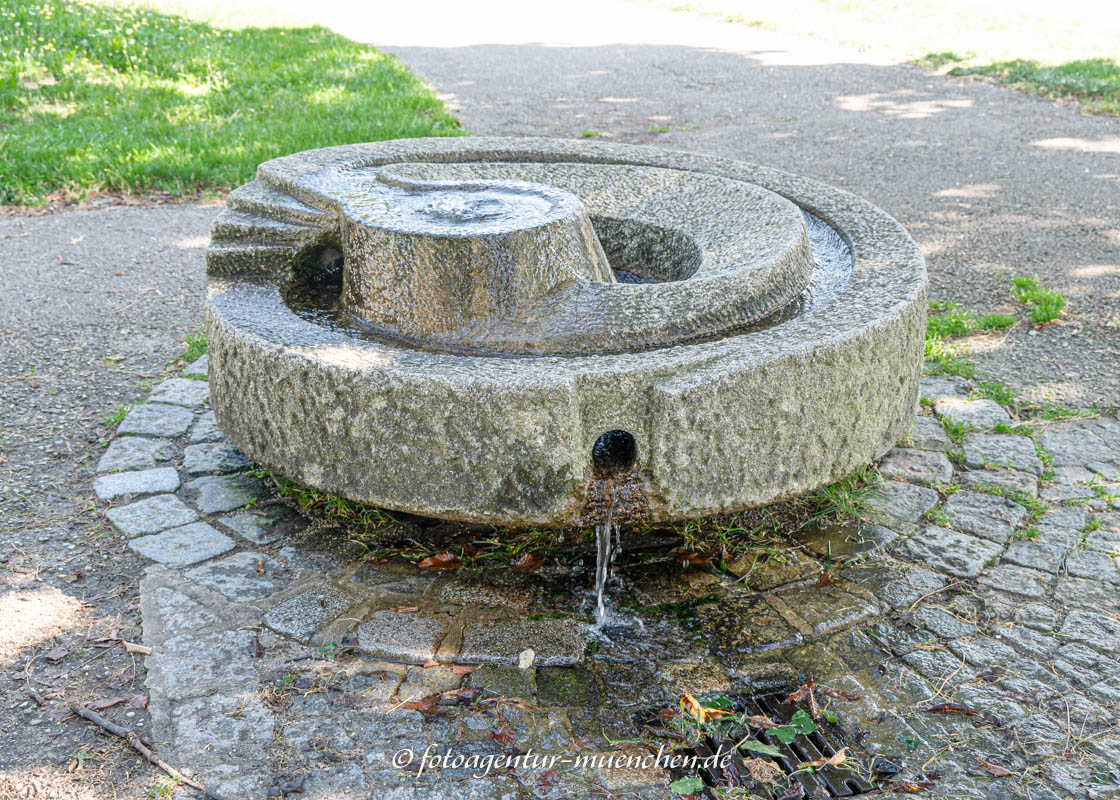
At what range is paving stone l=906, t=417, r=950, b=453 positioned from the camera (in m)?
3.74

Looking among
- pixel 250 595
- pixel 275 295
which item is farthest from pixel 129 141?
pixel 250 595

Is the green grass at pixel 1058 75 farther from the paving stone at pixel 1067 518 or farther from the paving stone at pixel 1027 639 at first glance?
the paving stone at pixel 1027 639

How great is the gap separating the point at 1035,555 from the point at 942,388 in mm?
1246

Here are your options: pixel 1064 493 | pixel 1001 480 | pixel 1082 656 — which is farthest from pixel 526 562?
pixel 1064 493

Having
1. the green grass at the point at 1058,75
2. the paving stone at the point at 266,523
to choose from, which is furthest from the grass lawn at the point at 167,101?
the green grass at the point at 1058,75

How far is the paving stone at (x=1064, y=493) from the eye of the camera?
11.1 ft

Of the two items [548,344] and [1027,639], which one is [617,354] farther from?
[1027,639]

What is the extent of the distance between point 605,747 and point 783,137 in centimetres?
640

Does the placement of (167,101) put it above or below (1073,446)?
above

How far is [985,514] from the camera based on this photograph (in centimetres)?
330

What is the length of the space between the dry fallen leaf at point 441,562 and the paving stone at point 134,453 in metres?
1.23

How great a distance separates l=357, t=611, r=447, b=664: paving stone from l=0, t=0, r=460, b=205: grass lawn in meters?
4.54

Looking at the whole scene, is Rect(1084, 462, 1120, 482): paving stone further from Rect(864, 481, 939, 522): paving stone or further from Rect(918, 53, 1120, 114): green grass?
Rect(918, 53, 1120, 114): green grass

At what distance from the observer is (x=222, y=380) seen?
302cm
